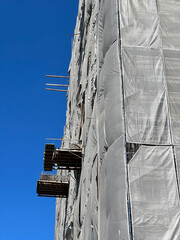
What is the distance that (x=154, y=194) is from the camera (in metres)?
6.67

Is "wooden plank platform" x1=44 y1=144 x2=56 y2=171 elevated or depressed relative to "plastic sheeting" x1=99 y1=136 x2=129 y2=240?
elevated

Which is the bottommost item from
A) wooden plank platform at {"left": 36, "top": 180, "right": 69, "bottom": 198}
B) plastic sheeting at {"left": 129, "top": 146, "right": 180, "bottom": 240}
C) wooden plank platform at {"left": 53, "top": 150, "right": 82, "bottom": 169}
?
plastic sheeting at {"left": 129, "top": 146, "right": 180, "bottom": 240}

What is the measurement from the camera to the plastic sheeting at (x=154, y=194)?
249 inches

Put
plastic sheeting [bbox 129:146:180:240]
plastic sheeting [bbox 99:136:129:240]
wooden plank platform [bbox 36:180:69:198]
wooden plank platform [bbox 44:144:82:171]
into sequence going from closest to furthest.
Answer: plastic sheeting [bbox 129:146:180:240] < plastic sheeting [bbox 99:136:129:240] < wooden plank platform [bbox 44:144:82:171] < wooden plank platform [bbox 36:180:69:198]

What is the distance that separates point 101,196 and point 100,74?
384 centimetres

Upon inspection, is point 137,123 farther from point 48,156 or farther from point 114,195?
point 48,156

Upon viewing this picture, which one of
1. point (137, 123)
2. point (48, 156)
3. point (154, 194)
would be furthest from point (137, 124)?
point (48, 156)

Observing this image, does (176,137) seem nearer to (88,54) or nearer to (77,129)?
(88,54)

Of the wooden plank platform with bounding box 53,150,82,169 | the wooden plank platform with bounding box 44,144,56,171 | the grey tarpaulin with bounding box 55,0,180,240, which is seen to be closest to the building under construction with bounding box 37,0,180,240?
the grey tarpaulin with bounding box 55,0,180,240

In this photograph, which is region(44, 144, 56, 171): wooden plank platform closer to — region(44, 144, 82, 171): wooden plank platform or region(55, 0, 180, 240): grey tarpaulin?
region(44, 144, 82, 171): wooden plank platform

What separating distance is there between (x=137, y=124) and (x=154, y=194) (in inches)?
67.0

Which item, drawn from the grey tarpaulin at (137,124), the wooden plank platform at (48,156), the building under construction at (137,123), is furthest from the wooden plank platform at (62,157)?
the building under construction at (137,123)

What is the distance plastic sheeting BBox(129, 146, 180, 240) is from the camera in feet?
20.8

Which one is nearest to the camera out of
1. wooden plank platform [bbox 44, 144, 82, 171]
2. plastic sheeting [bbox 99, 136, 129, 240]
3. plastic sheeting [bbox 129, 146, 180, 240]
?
plastic sheeting [bbox 129, 146, 180, 240]
